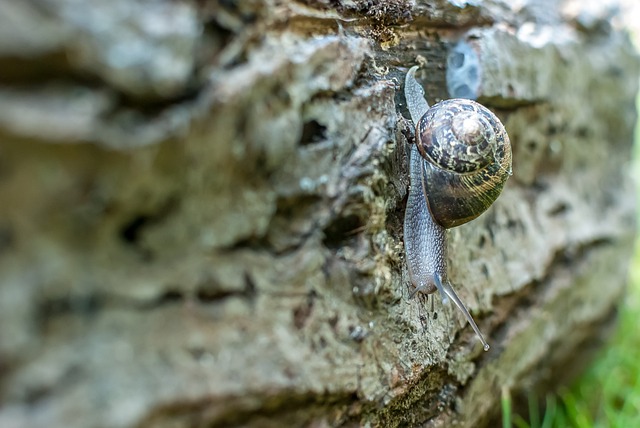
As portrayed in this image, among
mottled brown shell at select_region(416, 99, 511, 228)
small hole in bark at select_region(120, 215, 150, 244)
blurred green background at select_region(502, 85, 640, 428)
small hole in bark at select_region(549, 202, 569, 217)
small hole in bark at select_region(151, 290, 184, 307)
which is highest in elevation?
mottled brown shell at select_region(416, 99, 511, 228)

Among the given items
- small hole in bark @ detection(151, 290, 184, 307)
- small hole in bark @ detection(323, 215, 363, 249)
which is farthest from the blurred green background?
small hole in bark @ detection(151, 290, 184, 307)

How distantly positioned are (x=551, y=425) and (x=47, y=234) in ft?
7.13

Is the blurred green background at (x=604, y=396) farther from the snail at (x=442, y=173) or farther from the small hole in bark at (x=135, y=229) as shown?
the small hole in bark at (x=135, y=229)

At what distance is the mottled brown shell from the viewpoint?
1646mm

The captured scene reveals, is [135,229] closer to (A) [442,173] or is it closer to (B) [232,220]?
(B) [232,220]

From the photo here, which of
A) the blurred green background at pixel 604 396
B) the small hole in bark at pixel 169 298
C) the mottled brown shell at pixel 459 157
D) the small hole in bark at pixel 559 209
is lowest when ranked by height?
the blurred green background at pixel 604 396

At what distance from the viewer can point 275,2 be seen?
4.09ft

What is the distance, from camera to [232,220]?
1.15 m

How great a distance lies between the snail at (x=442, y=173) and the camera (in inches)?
64.6

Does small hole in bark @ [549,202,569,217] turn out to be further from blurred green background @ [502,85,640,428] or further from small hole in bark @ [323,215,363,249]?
small hole in bark @ [323,215,363,249]

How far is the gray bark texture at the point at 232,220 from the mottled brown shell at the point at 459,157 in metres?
0.10

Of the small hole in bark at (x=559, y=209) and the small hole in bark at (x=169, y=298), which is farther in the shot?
the small hole in bark at (x=559, y=209)

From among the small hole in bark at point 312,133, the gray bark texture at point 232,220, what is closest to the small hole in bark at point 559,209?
the gray bark texture at point 232,220

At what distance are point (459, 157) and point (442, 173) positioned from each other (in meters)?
0.07
